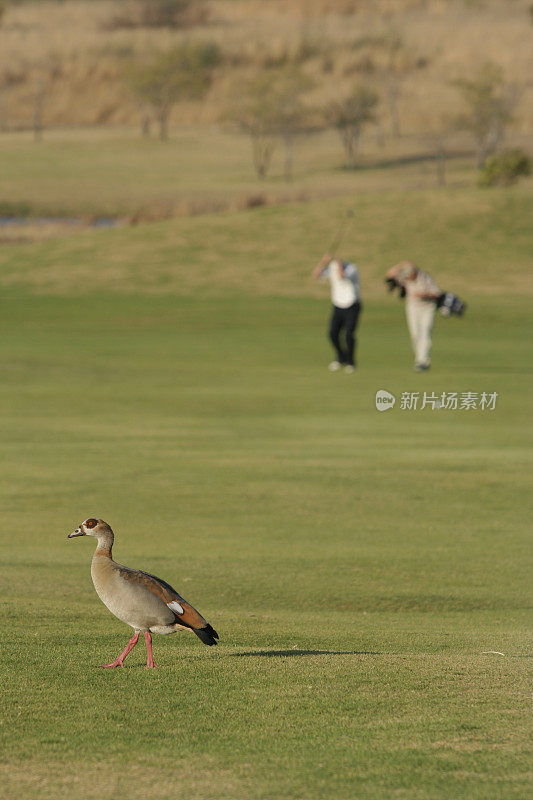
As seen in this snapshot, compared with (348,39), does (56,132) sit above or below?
below

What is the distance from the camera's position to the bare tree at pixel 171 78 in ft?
520

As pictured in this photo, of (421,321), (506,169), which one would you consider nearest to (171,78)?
(506,169)

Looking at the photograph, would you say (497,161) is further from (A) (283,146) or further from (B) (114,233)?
(A) (283,146)

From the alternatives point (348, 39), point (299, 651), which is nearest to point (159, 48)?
point (348, 39)

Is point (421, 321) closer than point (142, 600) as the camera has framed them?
No

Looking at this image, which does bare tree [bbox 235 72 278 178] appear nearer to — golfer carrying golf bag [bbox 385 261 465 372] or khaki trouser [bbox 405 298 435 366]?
khaki trouser [bbox 405 298 435 366]

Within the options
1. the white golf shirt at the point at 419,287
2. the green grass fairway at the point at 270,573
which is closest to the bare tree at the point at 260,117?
the green grass fairway at the point at 270,573

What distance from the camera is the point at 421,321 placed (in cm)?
2575

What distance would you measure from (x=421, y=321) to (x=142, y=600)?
20.5 meters

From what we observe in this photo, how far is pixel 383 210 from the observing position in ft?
205

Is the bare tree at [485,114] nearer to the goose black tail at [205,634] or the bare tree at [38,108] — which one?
the bare tree at [38,108]

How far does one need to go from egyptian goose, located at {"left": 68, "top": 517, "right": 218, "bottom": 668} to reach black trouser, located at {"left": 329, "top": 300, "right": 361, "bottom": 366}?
20.5 m

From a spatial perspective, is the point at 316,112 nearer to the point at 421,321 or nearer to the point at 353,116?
the point at 353,116

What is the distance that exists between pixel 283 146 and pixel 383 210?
278 feet
